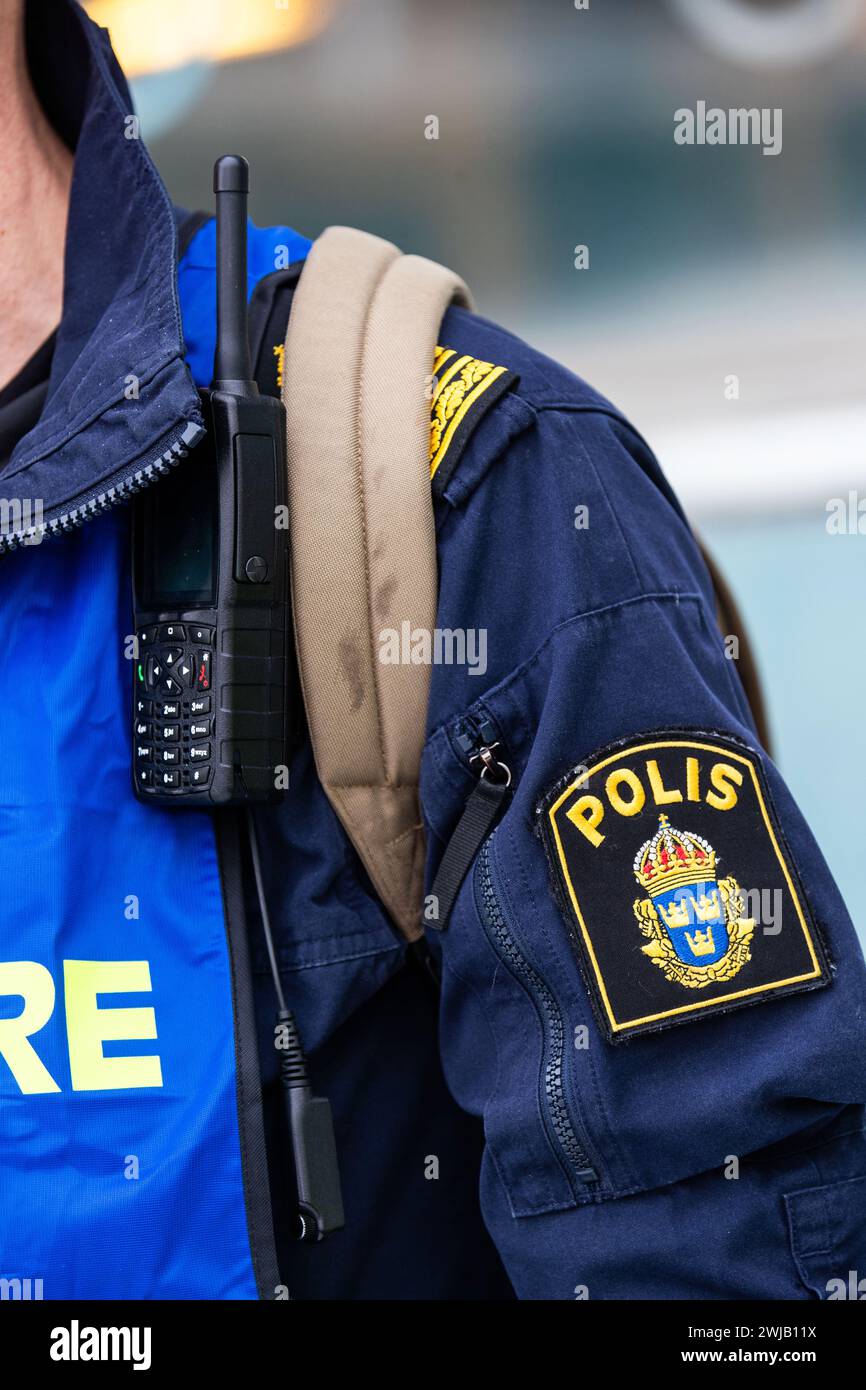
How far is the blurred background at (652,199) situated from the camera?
1830 mm

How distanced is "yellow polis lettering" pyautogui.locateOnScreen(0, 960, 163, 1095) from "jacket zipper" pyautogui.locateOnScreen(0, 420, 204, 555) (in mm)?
223

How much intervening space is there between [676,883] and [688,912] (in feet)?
0.05

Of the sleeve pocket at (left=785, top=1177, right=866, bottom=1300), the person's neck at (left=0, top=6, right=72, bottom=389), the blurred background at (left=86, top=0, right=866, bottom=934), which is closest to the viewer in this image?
the sleeve pocket at (left=785, top=1177, right=866, bottom=1300)

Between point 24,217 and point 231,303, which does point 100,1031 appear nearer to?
point 231,303

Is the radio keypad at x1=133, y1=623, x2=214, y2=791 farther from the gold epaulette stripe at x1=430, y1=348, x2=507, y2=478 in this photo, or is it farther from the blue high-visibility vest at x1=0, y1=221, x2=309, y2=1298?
the gold epaulette stripe at x1=430, y1=348, x2=507, y2=478

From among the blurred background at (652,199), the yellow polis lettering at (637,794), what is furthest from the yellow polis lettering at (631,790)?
the blurred background at (652,199)

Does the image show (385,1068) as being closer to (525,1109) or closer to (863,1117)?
(525,1109)

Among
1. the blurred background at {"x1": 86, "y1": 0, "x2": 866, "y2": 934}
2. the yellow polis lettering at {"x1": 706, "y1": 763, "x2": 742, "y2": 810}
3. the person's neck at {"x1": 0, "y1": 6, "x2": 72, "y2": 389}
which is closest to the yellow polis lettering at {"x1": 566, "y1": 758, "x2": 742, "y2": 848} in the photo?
the yellow polis lettering at {"x1": 706, "y1": 763, "x2": 742, "y2": 810}

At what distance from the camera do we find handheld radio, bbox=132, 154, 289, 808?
0.75 meters

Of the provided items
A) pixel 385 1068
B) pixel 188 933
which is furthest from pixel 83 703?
pixel 385 1068

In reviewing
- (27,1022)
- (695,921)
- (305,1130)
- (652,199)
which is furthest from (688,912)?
(652,199)

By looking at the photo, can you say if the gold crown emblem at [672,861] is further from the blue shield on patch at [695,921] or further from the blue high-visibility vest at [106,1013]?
the blue high-visibility vest at [106,1013]

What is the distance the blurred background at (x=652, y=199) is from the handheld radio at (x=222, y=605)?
45.6 inches

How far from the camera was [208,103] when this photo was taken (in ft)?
6.78
